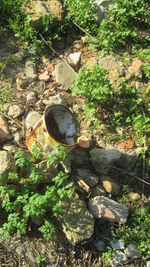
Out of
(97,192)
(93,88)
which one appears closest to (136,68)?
(93,88)

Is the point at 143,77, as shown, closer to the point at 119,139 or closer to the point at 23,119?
the point at 119,139

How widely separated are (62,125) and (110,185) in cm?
89

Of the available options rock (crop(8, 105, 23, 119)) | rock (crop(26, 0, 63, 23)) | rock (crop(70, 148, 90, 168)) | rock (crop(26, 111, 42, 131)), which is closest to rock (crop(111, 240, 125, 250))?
rock (crop(70, 148, 90, 168))

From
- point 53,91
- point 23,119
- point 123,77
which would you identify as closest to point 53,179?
point 23,119

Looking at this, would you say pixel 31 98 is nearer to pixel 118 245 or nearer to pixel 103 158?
pixel 103 158

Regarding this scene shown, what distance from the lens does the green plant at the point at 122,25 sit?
490 cm

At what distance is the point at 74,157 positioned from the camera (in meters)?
4.14

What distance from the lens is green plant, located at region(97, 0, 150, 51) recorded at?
4.90 meters

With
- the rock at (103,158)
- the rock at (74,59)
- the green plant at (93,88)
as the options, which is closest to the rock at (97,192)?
the rock at (103,158)

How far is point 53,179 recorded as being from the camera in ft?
11.7

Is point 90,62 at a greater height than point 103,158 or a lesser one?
greater

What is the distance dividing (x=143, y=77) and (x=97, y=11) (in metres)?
1.25

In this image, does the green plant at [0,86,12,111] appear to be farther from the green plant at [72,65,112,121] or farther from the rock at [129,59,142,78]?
the rock at [129,59,142,78]

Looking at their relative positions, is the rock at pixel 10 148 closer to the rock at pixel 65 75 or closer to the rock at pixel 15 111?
the rock at pixel 15 111
